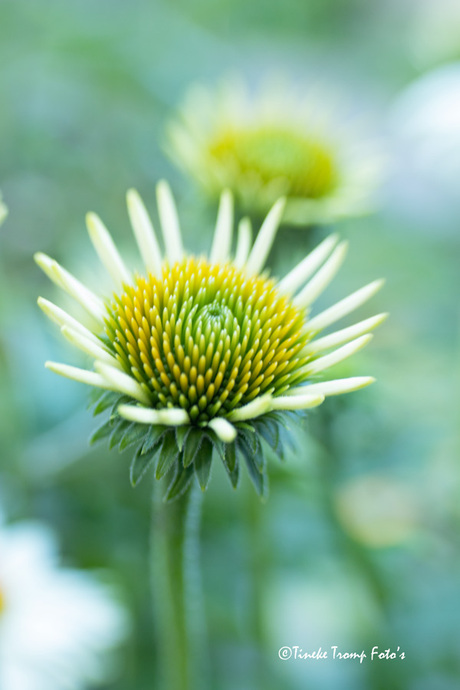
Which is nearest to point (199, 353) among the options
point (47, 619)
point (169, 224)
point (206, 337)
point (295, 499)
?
point (206, 337)

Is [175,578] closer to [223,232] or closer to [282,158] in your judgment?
[223,232]

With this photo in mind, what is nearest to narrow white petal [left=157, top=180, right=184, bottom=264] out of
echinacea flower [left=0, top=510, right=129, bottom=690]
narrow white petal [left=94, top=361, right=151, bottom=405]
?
narrow white petal [left=94, top=361, right=151, bottom=405]

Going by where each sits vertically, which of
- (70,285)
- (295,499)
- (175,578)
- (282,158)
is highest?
(282,158)

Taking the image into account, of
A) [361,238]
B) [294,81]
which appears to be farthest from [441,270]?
[294,81]

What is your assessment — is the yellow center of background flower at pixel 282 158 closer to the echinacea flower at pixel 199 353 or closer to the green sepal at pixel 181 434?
the echinacea flower at pixel 199 353

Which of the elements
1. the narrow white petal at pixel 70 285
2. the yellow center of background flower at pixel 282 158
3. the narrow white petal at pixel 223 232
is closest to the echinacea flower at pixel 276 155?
the yellow center of background flower at pixel 282 158

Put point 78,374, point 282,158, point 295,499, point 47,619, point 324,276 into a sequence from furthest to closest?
point 295,499, point 282,158, point 47,619, point 324,276, point 78,374

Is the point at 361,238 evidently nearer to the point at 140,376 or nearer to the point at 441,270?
the point at 441,270
